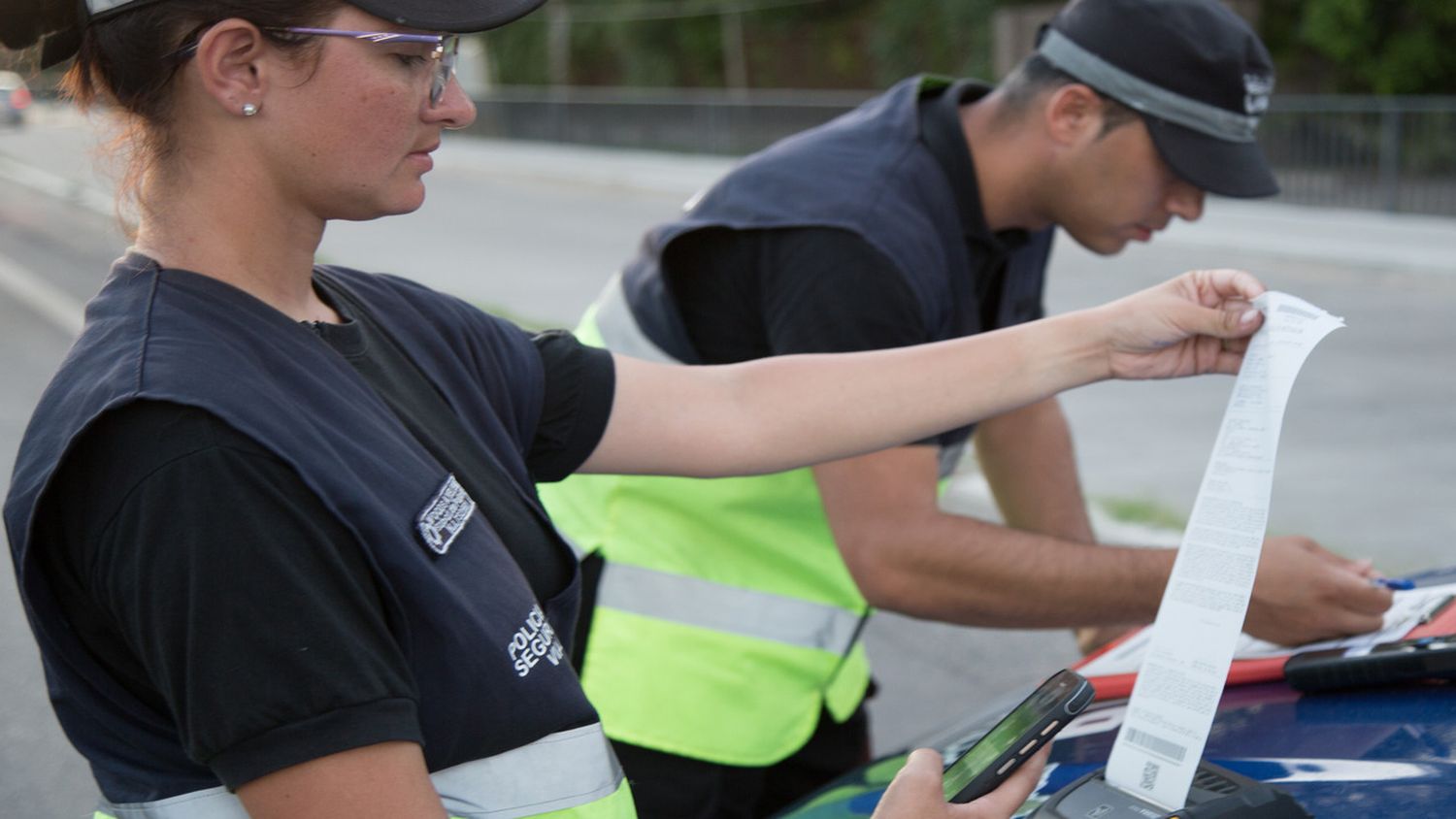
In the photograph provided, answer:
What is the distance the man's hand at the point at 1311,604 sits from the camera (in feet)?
6.65

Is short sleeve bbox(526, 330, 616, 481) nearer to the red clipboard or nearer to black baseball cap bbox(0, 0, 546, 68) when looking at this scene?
black baseball cap bbox(0, 0, 546, 68)

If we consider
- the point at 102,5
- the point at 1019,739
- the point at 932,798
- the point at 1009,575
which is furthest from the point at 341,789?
the point at 1009,575

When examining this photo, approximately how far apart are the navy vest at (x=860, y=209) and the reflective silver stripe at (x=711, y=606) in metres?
0.36

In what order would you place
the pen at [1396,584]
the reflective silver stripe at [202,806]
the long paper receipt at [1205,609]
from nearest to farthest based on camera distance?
the reflective silver stripe at [202,806]
the long paper receipt at [1205,609]
the pen at [1396,584]

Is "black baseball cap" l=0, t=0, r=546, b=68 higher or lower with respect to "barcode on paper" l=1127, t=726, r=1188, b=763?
higher

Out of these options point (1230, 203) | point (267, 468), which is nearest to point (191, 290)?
point (267, 468)

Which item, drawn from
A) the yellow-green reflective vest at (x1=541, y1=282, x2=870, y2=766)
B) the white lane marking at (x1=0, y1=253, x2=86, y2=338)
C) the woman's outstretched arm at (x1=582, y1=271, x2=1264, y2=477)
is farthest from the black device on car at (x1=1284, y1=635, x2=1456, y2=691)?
the white lane marking at (x1=0, y1=253, x2=86, y2=338)

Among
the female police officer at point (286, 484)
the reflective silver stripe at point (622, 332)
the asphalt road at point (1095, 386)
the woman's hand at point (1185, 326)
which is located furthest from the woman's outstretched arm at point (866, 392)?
the asphalt road at point (1095, 386)

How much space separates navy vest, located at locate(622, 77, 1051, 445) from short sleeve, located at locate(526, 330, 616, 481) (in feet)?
→ 1.86

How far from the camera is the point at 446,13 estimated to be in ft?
4.83

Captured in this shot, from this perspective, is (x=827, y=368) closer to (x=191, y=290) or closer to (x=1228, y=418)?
(x=1228, y=418)

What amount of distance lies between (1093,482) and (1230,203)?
10.4 metres

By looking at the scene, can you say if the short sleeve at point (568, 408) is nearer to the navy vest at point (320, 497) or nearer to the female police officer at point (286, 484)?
the female police officer at point (286, 484)

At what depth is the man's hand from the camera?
2.03 meters
